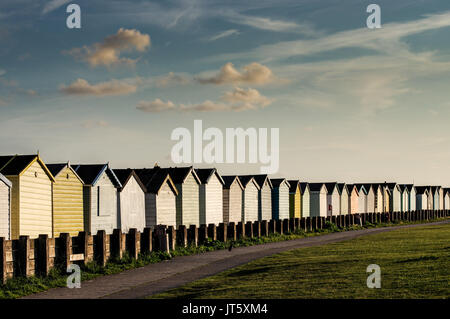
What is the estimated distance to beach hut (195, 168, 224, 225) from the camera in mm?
44062

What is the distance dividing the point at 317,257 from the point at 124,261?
7.46 metres

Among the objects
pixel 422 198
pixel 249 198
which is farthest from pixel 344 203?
pixel 422 198

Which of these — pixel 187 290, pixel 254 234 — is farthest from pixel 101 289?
pixel 254 234

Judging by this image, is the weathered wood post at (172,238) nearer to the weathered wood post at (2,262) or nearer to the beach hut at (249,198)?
the weathered wood post at (2,262)

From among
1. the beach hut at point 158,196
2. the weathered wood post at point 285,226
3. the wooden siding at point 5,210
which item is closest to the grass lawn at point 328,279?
the wooden siding at point 5,210

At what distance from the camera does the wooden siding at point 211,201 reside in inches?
1733

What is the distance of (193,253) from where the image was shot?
29688 millimetres

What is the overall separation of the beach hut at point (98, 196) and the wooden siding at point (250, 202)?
53.1 feet

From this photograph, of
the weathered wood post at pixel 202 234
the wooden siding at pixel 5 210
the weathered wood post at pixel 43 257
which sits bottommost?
the weathered wood post at pixel 202 234

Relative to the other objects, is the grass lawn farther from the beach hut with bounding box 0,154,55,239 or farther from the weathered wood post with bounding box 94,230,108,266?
the beach hut with bounding box 0,154,55,239

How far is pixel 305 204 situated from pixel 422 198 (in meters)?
42.1

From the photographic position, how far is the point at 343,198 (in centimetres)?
7056

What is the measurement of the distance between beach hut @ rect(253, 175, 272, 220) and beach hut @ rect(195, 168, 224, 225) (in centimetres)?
699

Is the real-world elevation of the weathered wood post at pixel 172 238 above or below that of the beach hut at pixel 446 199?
above
